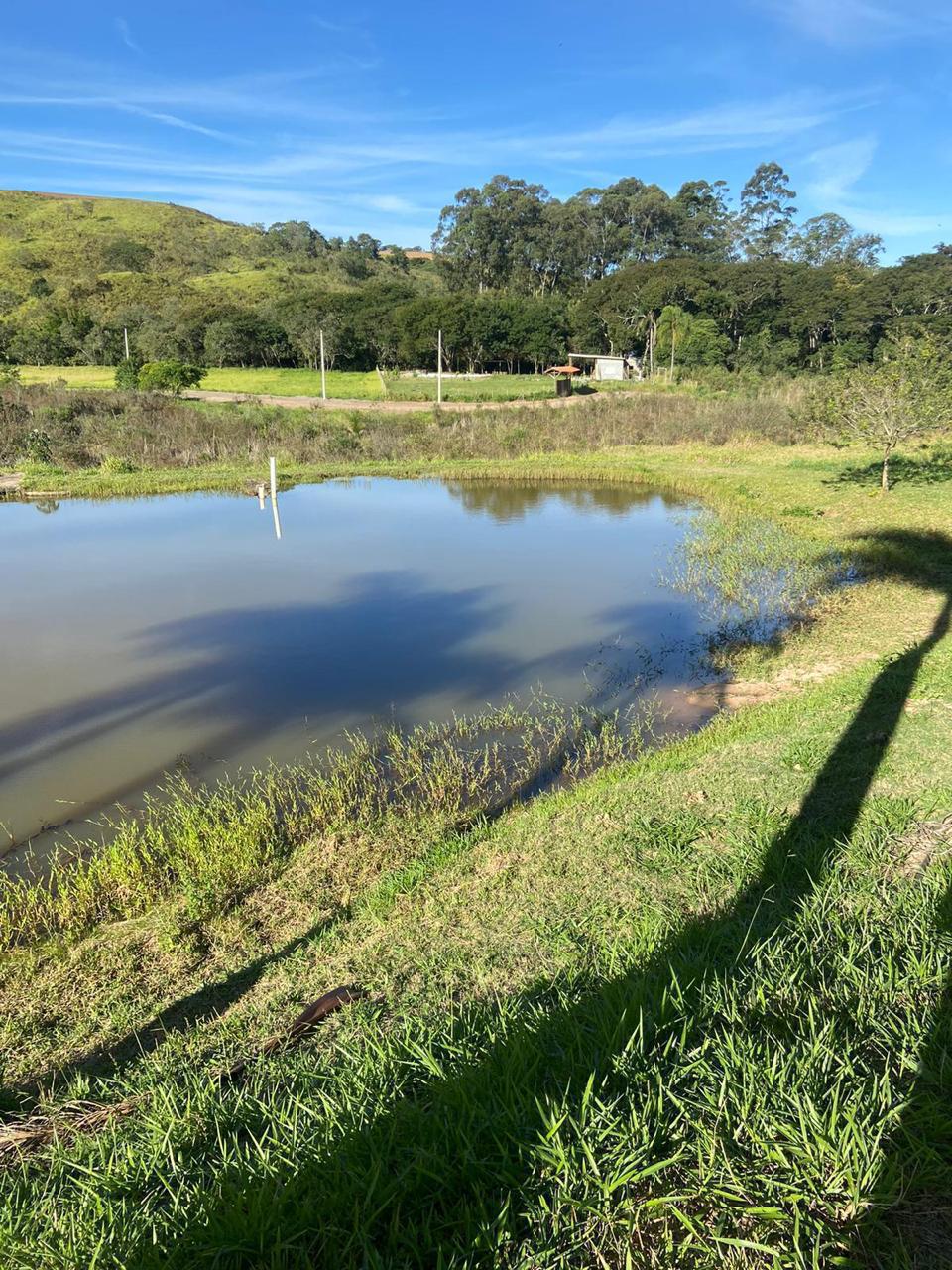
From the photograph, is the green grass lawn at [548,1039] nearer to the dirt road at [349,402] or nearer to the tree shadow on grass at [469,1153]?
the tree shadow on grass at [469,1153]

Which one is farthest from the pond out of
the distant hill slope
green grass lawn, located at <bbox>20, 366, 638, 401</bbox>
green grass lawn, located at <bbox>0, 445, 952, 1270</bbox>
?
the distant hill slope

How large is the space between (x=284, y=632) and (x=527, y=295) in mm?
66662

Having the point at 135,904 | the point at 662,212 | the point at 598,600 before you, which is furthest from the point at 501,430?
the point at 662,212

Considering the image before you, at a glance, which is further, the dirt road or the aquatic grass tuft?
the dirt road

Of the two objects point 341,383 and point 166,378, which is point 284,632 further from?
point 341,383

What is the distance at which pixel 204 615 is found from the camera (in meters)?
9.98

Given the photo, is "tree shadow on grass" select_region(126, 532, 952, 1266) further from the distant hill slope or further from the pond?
the distant hill slope

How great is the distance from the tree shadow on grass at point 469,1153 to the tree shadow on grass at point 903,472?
1521cm

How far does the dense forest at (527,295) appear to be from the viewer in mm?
46656

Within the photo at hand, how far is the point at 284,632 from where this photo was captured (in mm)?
9305

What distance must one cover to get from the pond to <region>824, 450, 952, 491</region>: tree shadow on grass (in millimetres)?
3582

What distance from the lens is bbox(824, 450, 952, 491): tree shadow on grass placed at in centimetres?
1548

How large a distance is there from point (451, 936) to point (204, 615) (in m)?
7.45

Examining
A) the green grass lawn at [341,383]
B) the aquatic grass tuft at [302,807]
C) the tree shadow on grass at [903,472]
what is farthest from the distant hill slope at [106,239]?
the aquatic grass tuft at [302,807]
